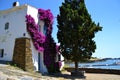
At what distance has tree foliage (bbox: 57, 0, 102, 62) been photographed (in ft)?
88.8

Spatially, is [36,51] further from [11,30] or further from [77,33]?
[77,33]

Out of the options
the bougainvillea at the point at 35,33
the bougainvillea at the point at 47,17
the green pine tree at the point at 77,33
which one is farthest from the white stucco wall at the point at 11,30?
the green pine tree at the point at 77,33

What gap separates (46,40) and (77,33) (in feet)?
14.2

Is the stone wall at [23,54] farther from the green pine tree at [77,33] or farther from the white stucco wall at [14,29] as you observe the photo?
the green pine tree at [77,33]

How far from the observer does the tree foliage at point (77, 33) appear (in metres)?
27.1

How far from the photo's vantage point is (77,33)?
88.3 feet

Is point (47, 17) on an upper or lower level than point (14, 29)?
→ upper

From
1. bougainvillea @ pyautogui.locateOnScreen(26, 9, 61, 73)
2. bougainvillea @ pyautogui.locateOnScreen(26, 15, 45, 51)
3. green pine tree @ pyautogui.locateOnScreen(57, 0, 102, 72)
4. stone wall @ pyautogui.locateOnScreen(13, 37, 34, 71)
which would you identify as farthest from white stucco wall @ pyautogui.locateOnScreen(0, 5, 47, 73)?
green pine tree @ pyautogui.locateOnScreen(57, 0, 102, 72)

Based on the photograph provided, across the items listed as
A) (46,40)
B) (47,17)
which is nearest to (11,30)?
(46,40)

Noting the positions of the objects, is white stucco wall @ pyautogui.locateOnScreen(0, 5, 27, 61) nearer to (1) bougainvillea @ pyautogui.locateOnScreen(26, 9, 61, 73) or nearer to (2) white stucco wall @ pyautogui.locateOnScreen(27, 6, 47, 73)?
(2) white stucco wall @ pyautogui.locateOnScreen(27, 6, 47, 73)

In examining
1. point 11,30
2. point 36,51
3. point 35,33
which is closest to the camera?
point 35,33

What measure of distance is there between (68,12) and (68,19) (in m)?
0.98

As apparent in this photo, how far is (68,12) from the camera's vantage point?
2783cm

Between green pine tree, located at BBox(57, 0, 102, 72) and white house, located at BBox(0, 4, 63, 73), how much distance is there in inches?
132
